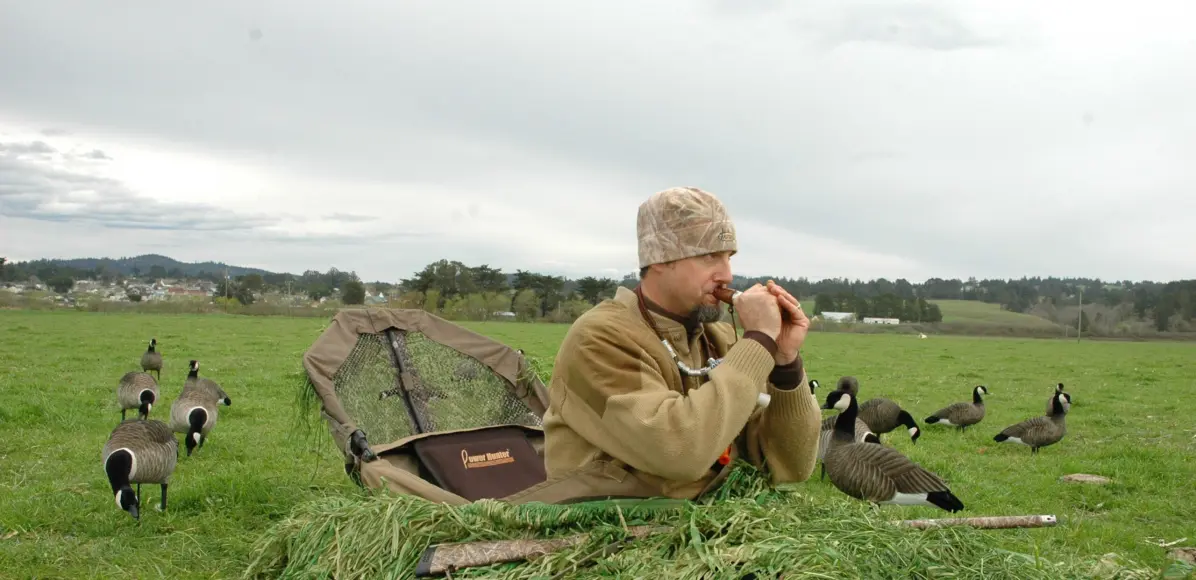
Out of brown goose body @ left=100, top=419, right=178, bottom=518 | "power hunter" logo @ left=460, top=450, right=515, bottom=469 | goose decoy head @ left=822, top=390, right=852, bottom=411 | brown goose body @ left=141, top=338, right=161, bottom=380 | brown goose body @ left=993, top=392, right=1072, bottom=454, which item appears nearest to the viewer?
"power hunter" logo @ left=460, top=450, right=515, bottom=469

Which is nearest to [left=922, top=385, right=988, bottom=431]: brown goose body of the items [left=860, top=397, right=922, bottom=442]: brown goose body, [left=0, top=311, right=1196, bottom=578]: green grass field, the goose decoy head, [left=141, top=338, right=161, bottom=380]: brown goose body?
[left=0, top=311, right=1196, bottom=578]: green grass field

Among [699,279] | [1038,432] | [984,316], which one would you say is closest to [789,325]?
[699,279]

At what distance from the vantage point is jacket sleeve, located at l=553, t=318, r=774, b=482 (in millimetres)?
3283

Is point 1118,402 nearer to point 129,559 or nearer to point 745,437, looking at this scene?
point 745,437

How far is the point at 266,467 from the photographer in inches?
381

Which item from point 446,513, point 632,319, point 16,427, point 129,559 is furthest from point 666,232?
point 16,427

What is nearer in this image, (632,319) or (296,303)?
(632,319)

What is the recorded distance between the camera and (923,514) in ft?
25.9

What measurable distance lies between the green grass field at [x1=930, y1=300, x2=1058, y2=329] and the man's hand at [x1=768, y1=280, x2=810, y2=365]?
7539 cm

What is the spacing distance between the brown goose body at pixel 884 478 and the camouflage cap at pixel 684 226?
4455 millimetres

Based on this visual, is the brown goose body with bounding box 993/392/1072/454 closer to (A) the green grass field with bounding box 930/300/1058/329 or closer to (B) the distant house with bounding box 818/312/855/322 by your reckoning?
(B) the distant house with bounding box 818/312/855/322

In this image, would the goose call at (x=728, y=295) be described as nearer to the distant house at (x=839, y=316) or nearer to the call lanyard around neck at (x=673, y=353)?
the call lanyard around neck at (x=673, y=353)

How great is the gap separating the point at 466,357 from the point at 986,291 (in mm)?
108169

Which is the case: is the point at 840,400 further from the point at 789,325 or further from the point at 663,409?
the point at 663,409
